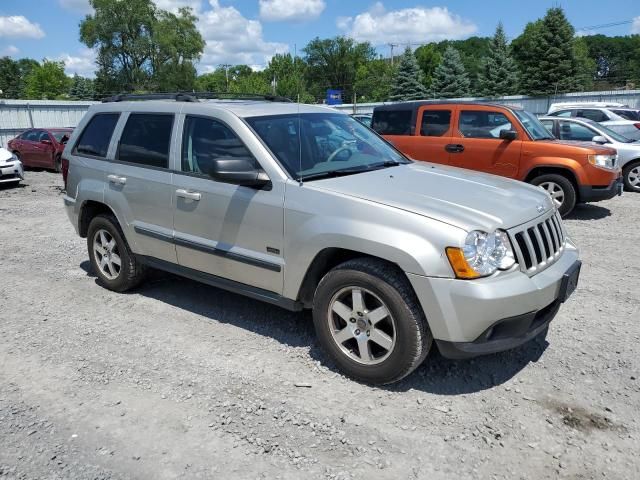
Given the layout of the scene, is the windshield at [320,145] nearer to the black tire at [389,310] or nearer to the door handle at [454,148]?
the black tire at [389,310]

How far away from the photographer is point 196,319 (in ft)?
15.7

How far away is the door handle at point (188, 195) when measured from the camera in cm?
429

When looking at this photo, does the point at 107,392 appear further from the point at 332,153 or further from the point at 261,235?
the point at 332,153

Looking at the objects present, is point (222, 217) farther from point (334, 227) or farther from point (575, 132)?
point (575, 132)

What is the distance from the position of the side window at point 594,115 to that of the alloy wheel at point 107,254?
1452 cm

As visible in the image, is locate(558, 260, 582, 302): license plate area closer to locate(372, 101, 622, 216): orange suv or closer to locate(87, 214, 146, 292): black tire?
locate(87, 214, 146, 292): black tire

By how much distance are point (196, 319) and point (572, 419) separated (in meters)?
3.03

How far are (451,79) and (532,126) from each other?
135ft

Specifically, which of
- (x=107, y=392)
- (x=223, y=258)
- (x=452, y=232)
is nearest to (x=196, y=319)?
(x=223, y=258)

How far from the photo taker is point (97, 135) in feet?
17.7

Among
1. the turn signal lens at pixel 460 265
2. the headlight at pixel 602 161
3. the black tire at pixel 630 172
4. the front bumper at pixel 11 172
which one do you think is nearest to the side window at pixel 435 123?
the headlight at pixel 602 161

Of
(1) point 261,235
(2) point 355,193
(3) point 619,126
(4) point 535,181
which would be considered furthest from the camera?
(3) point 619,126

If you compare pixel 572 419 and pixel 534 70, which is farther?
pixel 534 70

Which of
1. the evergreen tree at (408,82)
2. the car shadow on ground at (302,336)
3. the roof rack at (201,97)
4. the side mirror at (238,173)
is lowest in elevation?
the car shadow on ground at (302,336)
